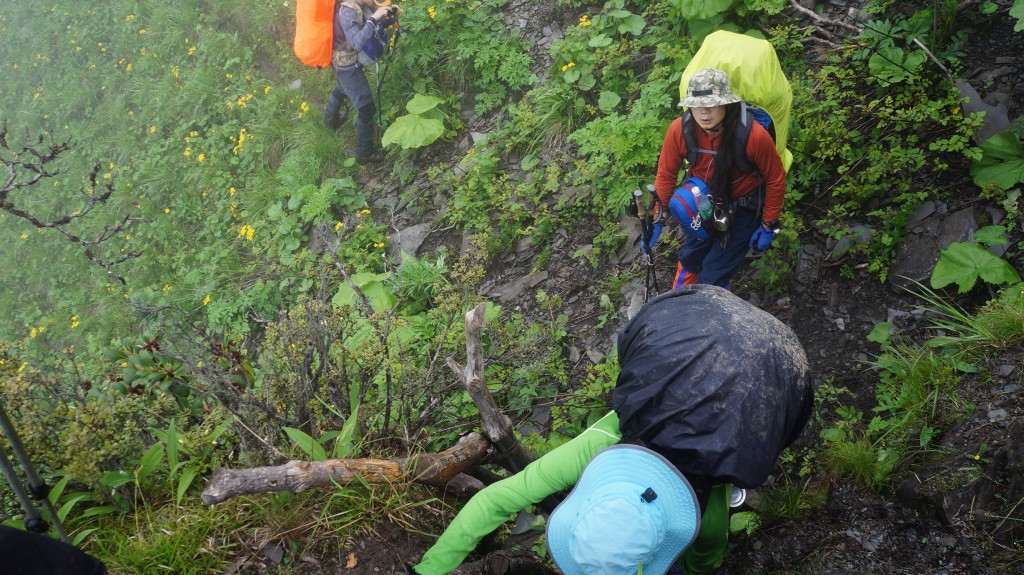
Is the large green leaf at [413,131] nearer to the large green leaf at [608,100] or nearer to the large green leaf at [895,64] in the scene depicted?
the large green leaf at [608,100]

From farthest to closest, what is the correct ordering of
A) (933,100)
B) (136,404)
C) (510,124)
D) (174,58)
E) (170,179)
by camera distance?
(174,58) → (170,179) → (510,124) → (933,100) → (136,404)

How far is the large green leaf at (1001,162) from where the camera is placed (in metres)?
4.11

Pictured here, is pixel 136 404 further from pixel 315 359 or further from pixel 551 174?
pixel 551 174

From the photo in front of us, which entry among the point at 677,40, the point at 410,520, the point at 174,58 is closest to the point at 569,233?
the point at 677,40

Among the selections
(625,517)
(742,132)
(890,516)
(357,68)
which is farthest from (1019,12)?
(357,68)

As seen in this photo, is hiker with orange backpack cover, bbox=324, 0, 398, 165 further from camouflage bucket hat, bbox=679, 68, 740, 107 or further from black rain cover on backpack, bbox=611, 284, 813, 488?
black rain cover on backpack, bbox=611, 284, 813, 488

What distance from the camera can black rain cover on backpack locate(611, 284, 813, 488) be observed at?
218cm

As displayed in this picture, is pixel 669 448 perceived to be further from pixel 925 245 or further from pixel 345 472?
pixel 925 245

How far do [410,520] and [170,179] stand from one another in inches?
291

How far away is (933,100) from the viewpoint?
4.65 meters

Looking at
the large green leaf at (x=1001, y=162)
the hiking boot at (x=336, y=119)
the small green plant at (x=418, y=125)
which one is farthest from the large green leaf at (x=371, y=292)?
the large green leaf at (x=1001, y=162)

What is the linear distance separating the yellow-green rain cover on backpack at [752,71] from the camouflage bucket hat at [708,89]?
0.53ft

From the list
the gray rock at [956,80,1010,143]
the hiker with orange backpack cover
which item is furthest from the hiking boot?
the gray rock at [956,80,1010,143]

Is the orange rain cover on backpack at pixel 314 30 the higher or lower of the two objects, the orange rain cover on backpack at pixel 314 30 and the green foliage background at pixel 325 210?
the higher
